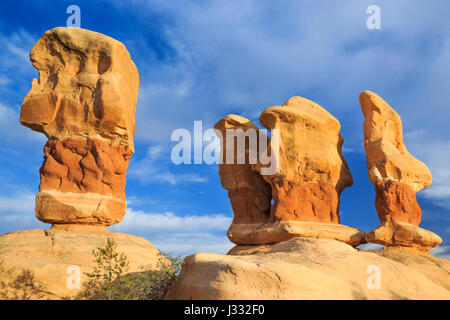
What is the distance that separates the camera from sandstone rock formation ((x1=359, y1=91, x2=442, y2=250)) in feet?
47.9

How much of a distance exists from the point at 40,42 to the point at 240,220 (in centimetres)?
1092

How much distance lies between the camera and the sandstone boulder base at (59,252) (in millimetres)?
7125

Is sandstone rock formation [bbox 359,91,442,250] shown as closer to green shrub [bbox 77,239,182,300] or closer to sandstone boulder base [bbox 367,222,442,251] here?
sandstone boulder base [bbox 367,222,442,251]

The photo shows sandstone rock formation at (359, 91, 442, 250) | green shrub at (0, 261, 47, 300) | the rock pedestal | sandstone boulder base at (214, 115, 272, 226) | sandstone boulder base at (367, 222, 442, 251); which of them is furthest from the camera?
sandstone boulder base at (214, 115, 272, 226)

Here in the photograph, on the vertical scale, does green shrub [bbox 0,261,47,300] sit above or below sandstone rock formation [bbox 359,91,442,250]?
below

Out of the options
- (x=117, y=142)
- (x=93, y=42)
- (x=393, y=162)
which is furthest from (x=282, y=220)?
(x=93, y=42)

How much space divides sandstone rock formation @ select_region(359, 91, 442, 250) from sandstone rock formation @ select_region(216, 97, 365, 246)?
1.20 m

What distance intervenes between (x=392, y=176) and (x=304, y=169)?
3466 mm

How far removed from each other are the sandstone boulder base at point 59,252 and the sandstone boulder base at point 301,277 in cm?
220

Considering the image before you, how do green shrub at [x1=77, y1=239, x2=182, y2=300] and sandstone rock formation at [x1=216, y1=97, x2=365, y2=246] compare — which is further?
sandstone rock formation at [x1=216, y1=97, x2=365, y2=246]

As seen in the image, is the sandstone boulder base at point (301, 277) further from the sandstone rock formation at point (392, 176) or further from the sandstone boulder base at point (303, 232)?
the sandstone rock formation at point (392, 176)

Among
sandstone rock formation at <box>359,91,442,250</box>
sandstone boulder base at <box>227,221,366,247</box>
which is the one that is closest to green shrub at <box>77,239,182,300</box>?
sandstone boulder base at <box>227,221,366,247</box>

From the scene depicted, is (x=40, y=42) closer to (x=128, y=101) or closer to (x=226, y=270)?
(x=128, y=101)
